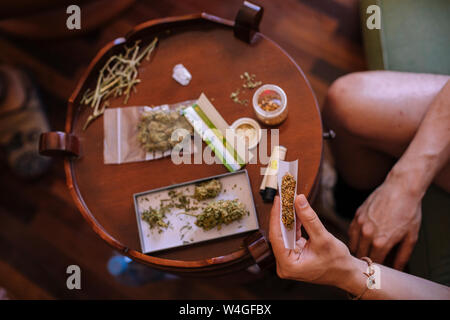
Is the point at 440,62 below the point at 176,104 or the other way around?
the other way around

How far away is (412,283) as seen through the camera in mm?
1047

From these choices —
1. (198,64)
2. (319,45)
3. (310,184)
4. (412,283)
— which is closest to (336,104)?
(310,184)

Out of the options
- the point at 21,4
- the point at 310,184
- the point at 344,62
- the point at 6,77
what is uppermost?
the point at 21,4

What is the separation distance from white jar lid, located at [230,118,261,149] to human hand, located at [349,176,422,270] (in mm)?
441

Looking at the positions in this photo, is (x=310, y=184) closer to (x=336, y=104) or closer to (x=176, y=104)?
(x=336, y=104)

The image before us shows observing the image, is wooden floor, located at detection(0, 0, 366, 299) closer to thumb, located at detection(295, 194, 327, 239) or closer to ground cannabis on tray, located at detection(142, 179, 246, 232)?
ground cannabis on tray, located at detection(142, 179, 246, 232)

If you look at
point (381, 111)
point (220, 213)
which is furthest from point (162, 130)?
point (381, 111)

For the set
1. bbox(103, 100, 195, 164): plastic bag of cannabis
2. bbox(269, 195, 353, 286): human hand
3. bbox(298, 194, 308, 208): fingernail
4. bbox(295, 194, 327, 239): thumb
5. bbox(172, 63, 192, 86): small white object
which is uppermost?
bbox(172, 63, 192, 86): small white object

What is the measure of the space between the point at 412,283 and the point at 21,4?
6.00ft

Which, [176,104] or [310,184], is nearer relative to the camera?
[310,184]

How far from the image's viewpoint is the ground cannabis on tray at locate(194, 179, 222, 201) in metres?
1.21
